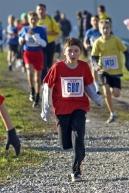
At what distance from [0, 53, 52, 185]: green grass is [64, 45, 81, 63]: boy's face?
4.63 ft

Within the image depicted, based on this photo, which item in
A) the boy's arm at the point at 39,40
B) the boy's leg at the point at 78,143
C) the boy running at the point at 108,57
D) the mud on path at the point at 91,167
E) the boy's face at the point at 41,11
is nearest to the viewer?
the mud on path at the point at 91,167

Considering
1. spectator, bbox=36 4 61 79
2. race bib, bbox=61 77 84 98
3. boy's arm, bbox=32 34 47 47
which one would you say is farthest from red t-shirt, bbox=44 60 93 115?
spectator, bbox=36 4 61 79

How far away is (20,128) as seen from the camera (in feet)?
45.9

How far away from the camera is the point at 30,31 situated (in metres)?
16.2

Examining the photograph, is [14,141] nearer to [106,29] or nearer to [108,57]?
[106,29]

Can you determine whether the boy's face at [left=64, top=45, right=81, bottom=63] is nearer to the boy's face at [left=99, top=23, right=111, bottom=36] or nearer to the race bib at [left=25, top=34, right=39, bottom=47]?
the boy's face at [left=99, top=23, right=111, bottom=36]

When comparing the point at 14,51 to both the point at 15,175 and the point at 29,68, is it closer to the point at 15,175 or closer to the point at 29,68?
the point at 29,68

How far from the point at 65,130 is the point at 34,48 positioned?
6782mm

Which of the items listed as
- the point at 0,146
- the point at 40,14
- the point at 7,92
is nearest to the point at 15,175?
the point at 0,146

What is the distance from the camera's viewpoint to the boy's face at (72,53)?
9766mm

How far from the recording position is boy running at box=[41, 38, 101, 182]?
9820mm

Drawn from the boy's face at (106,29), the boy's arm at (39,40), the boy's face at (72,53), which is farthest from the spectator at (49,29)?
the boy's face at (72,53)

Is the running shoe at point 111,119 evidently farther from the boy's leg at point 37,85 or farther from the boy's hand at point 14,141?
the boy's hand at point 14,141

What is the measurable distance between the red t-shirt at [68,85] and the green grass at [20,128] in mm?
927
